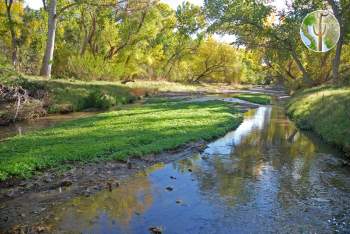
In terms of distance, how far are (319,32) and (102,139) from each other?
50.3 feet

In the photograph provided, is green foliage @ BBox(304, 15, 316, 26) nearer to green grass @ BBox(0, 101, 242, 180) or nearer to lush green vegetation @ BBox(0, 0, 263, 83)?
green grass @ BBox(0, 101, 242, 180)

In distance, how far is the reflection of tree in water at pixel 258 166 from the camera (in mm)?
10195

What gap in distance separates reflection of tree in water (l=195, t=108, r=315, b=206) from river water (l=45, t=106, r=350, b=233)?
0.09ft

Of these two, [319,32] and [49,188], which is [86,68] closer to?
[319,32]

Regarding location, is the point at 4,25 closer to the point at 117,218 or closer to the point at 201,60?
the point at 201,60

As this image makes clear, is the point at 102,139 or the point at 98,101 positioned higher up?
the point at 98,101

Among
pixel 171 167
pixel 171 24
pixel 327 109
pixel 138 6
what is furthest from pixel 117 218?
pixel 171 24

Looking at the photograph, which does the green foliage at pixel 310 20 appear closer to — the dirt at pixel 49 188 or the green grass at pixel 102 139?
the green grass at pixel 102 139

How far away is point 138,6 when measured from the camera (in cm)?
3766

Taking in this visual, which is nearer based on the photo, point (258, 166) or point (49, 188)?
point (49, 188)

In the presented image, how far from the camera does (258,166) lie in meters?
12.8

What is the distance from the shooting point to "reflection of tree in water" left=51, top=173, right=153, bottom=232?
8016mm

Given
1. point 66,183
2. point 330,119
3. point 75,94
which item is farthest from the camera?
point 75,94

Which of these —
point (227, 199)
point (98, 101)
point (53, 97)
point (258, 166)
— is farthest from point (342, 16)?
point (227, 199)
